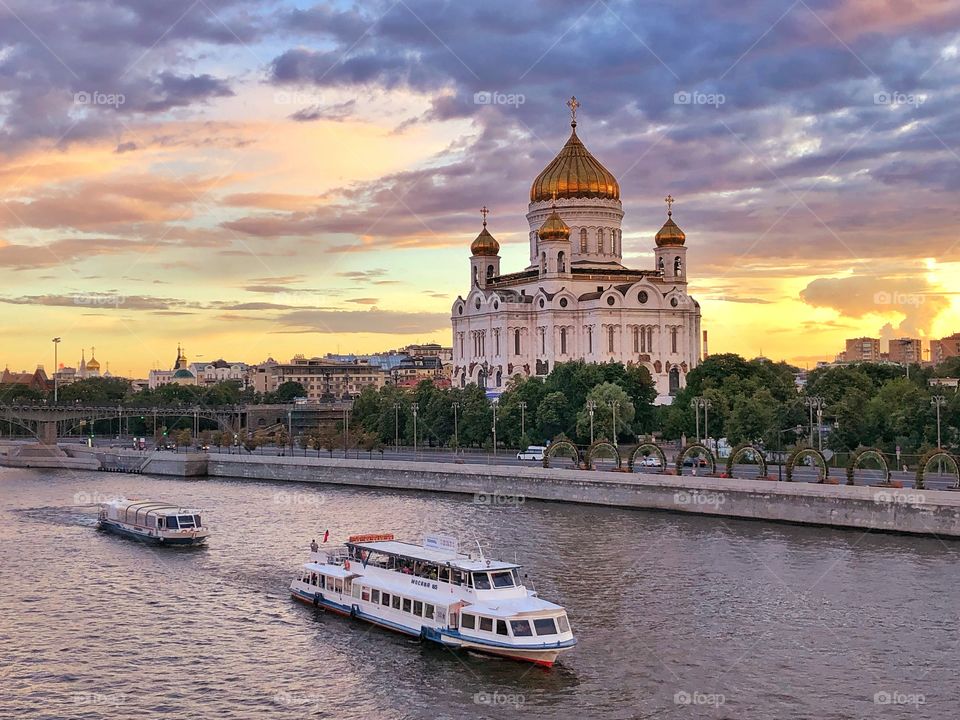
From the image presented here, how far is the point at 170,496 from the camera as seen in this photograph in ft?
206

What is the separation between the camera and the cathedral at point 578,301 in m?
95.8

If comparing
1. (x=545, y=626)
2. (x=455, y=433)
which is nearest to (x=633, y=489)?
(x=545, y=626)

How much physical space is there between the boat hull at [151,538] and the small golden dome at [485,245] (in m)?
61.4

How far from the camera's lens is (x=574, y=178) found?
328 feet

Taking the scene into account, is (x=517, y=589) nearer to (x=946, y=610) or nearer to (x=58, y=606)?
(x=946, y=610)

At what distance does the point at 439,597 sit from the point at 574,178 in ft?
245

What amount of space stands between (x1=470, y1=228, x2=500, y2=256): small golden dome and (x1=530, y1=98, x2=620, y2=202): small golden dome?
614 centimetres

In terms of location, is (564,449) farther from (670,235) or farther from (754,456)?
(670,235)

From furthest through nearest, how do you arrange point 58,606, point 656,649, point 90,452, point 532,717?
point 90,452 < point 58,606 < point 656,649 < point 532,717

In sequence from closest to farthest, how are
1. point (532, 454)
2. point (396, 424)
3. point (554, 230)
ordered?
1. point (532, 454)
2. point (396, 424)
3. point (554, 230)

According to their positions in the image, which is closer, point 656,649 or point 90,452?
point 656,649

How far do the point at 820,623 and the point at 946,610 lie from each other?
3.48m

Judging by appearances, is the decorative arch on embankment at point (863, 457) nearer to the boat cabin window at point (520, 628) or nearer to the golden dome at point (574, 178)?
the boat cabin window at point (520, 628)

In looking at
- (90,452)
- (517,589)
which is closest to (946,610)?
(517,589)
